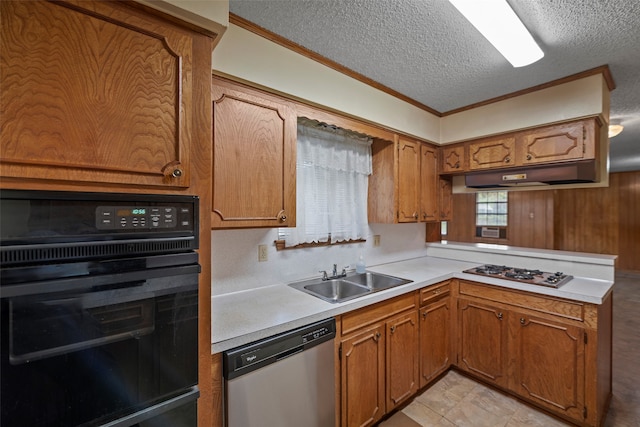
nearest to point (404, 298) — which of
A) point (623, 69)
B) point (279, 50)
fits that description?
point (279, 50)

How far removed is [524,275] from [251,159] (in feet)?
7.58

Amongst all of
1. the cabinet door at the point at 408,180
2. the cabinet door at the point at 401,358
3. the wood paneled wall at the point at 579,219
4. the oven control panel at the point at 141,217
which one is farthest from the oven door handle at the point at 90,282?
the wood paneled wall at the point at 579,219

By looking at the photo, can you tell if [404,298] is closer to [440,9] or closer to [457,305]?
[457,305]

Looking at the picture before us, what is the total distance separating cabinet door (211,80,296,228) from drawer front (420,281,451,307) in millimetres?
1229

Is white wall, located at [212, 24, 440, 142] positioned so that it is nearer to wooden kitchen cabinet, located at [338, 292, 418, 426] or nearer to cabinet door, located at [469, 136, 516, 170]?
cabinet door, located at [469, 136, 516, 170]

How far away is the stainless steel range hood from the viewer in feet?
7.00

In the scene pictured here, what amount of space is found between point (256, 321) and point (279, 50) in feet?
5.02

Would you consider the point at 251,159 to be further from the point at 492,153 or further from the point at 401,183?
the point at 492,153

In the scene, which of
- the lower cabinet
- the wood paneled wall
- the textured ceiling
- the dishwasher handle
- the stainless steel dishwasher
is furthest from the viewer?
the wood paneled wall

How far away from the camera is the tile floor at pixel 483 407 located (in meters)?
1.92

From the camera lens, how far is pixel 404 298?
2018 millimetres

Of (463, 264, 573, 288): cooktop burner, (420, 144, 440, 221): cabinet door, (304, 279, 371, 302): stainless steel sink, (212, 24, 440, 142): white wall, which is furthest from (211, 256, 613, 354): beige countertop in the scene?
(212, 24, 440, 142): white wall

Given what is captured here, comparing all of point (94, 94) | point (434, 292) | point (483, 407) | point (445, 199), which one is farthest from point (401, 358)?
point (94, 94)

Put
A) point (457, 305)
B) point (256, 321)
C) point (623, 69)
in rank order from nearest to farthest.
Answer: point (256, 321) < point (623, 69) < point (457, 305)
